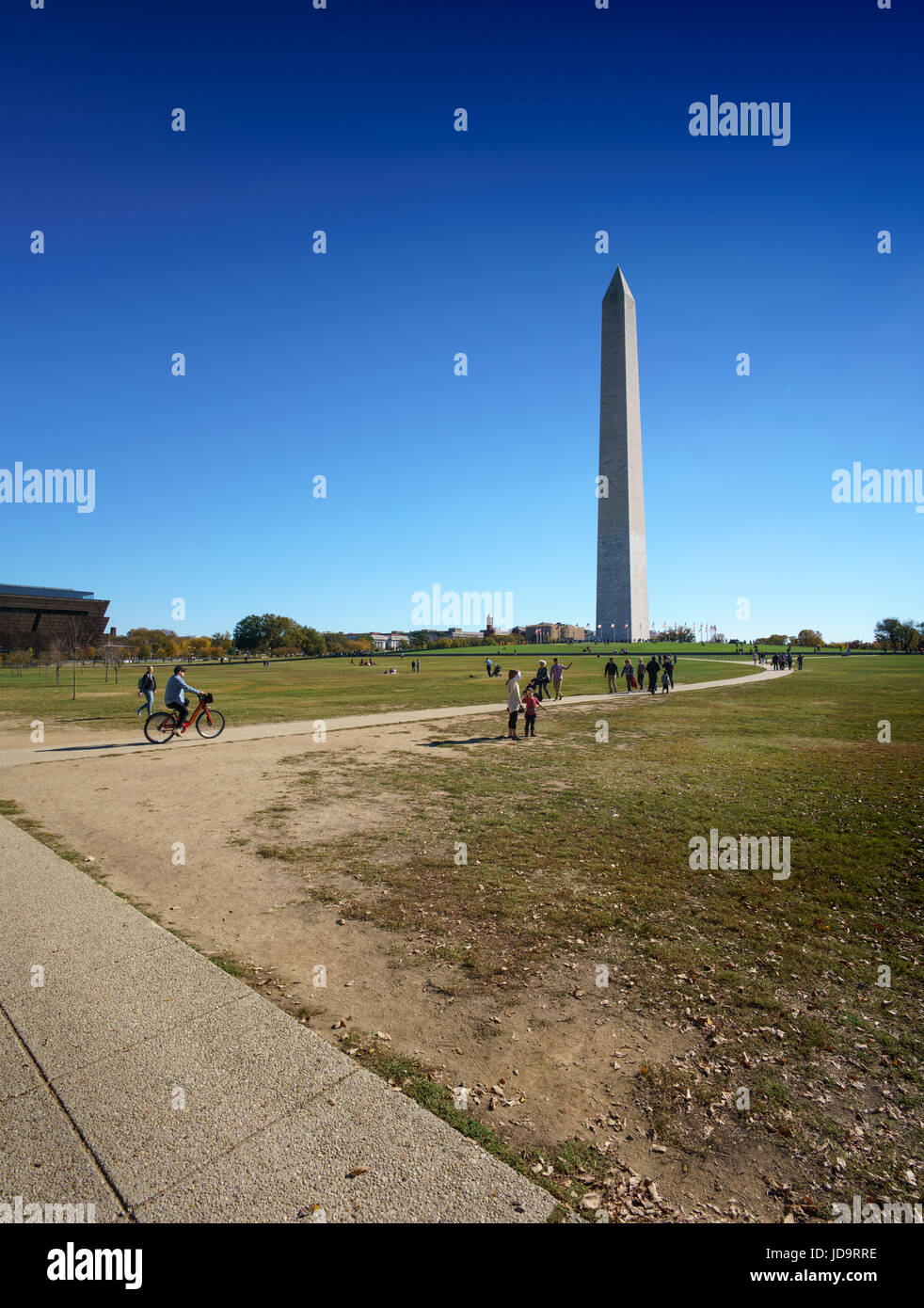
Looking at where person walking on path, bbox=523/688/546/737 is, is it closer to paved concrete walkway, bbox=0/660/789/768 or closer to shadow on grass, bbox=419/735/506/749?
shadow on grass, bbox=419/735/506/749

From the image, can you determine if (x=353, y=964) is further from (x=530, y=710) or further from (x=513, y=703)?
(x=530, y=710)

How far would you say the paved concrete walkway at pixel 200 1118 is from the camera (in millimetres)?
2658

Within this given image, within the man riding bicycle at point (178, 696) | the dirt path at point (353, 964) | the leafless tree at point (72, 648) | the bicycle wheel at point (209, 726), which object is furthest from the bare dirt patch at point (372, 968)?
the leafless tree at point (72, 648)

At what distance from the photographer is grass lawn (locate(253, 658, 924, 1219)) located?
3.48 meters

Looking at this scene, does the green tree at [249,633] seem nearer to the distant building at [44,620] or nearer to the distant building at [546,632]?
the distant building at [44,620]

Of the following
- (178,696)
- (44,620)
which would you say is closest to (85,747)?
(178,696)

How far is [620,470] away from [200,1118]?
80.1m

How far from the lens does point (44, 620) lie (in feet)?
343

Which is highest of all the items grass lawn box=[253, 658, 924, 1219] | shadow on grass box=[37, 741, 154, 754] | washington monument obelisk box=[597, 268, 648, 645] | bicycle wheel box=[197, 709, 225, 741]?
washington monument obelisk box=[597, 268, 648, 645]

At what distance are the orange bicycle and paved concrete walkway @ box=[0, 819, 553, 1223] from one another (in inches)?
467

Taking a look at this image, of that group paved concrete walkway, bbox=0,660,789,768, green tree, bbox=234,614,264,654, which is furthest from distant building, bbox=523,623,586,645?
paved concrete walkway, bbox=0,660,789,768

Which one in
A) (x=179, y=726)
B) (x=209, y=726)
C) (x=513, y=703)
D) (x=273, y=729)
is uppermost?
(x=513, y=703)
